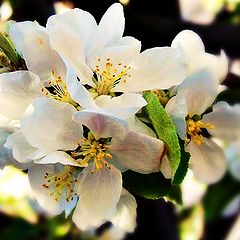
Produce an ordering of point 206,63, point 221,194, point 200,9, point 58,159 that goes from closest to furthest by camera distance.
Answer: point 58,159
point 206,63
point 221,194
point 200,9

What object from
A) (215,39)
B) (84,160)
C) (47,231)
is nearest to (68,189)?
(84,160)

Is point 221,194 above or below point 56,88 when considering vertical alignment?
below

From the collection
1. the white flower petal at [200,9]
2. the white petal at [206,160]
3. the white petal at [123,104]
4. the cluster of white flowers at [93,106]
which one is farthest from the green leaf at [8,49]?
the white flower petal at [200,9]

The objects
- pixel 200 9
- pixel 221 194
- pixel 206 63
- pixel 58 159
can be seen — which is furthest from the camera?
pixel 200 9

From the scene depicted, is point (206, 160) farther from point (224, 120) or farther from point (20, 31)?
point (20, 31)

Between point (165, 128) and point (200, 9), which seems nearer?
point (165, 128)

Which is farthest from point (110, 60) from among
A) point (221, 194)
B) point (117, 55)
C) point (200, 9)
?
point (200, 9)

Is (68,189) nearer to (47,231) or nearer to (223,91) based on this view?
(223,91)
